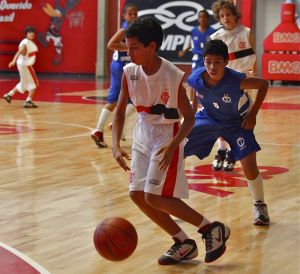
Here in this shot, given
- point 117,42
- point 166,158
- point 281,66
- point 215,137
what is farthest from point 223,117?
point 281,66

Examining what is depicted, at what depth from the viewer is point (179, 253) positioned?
5074 millimetres

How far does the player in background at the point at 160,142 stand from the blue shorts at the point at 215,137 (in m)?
1.20

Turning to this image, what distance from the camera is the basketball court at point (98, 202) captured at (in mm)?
5070

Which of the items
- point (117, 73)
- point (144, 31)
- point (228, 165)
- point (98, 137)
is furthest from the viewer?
point (117, 73)

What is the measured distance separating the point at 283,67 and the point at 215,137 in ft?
47.8

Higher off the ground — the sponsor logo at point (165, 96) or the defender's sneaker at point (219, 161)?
the sponsor logo at point (165, 96)

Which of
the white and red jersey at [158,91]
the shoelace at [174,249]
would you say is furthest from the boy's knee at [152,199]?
the white and red jersey at [158,91]

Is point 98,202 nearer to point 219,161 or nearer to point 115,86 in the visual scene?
point 219,161

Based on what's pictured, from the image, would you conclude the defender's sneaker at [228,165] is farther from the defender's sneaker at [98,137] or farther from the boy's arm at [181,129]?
the boy's arm at [181,129]

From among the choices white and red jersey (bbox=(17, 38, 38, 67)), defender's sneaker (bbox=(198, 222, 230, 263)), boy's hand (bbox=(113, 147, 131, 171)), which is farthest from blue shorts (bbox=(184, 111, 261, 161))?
white and red jersey (bbox=(17, 38, 38, 67))

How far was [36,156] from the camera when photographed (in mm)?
9297

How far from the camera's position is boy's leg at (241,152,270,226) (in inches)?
242

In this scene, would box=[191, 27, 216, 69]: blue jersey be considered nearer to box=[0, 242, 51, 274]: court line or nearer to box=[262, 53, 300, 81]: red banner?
box=[262, 53, 300, 81]: red banner

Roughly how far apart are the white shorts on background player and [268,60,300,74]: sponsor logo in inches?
624
